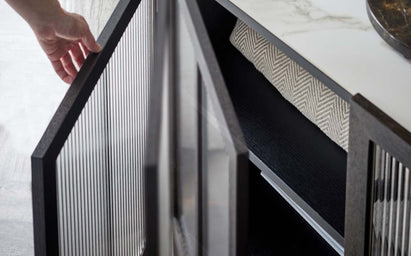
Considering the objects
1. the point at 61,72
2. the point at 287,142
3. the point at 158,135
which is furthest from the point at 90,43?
the point at 287,142

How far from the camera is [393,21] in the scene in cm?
105

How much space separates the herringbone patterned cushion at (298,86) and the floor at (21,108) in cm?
57

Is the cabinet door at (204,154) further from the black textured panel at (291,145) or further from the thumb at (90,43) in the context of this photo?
the black textured panel at (291,145)

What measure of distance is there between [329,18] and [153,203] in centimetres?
39

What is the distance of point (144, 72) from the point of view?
0.95 meters

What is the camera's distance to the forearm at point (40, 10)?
3.27 ft

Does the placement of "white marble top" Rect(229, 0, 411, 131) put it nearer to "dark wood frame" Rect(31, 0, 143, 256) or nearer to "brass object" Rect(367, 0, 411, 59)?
"brass object" Rect(367, 0, 411, 59)

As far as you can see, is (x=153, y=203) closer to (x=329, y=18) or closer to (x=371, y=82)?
(x=371, y=82)

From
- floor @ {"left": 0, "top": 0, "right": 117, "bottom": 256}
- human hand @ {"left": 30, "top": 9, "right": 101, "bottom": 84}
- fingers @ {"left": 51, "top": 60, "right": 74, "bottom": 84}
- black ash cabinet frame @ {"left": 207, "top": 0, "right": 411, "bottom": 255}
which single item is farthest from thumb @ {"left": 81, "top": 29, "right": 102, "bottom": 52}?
floor @ {"left": 0, "top": 0, "right": 117, "bottom": 256}

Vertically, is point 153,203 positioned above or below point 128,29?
below

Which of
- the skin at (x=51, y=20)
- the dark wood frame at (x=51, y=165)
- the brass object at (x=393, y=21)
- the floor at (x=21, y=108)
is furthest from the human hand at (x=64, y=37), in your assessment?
the floor at (x=21, y=108)

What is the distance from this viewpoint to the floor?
1.66m

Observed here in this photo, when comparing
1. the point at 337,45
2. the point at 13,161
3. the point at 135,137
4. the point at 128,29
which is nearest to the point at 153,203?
the point at 135,137

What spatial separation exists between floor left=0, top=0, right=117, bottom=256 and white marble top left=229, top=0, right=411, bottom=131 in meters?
0.72
